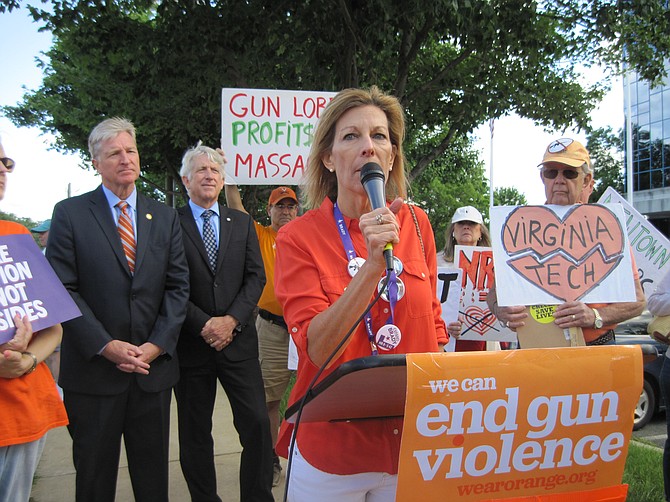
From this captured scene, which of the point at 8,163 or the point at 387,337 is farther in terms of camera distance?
the point at 8,163

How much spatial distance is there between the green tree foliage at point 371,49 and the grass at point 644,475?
491cm

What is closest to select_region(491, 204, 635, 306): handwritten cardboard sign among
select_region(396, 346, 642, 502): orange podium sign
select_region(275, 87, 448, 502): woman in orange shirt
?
select_region(275, 87, 448, 502): woman in orange shirt

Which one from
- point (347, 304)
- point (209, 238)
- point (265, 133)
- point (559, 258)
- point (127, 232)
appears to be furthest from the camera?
point (265, 133)

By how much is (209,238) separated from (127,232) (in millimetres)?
685

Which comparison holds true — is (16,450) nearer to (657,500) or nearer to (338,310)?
(338,310)

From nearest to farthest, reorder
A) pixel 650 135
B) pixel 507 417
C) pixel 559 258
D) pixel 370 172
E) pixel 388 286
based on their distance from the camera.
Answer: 1. pixel 507 417
2. pixel 370 172
3. pixel 388 286
4. pixel 559 258
5. pixel 650 135

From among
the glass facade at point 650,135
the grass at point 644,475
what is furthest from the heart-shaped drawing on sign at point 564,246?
the glass facade at point 650,135

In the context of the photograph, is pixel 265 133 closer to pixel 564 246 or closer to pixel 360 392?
pixel 564 246

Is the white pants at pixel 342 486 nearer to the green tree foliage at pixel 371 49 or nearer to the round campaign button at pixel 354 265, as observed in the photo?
the round campaign button at pixel 354 265

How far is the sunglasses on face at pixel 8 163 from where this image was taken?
2691mm

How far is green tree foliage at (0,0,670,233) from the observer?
771 cm

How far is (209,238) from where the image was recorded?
3.88 meters

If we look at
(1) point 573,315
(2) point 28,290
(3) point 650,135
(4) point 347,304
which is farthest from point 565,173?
(3) point 650,135

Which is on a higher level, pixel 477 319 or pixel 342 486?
pixel 477 319
